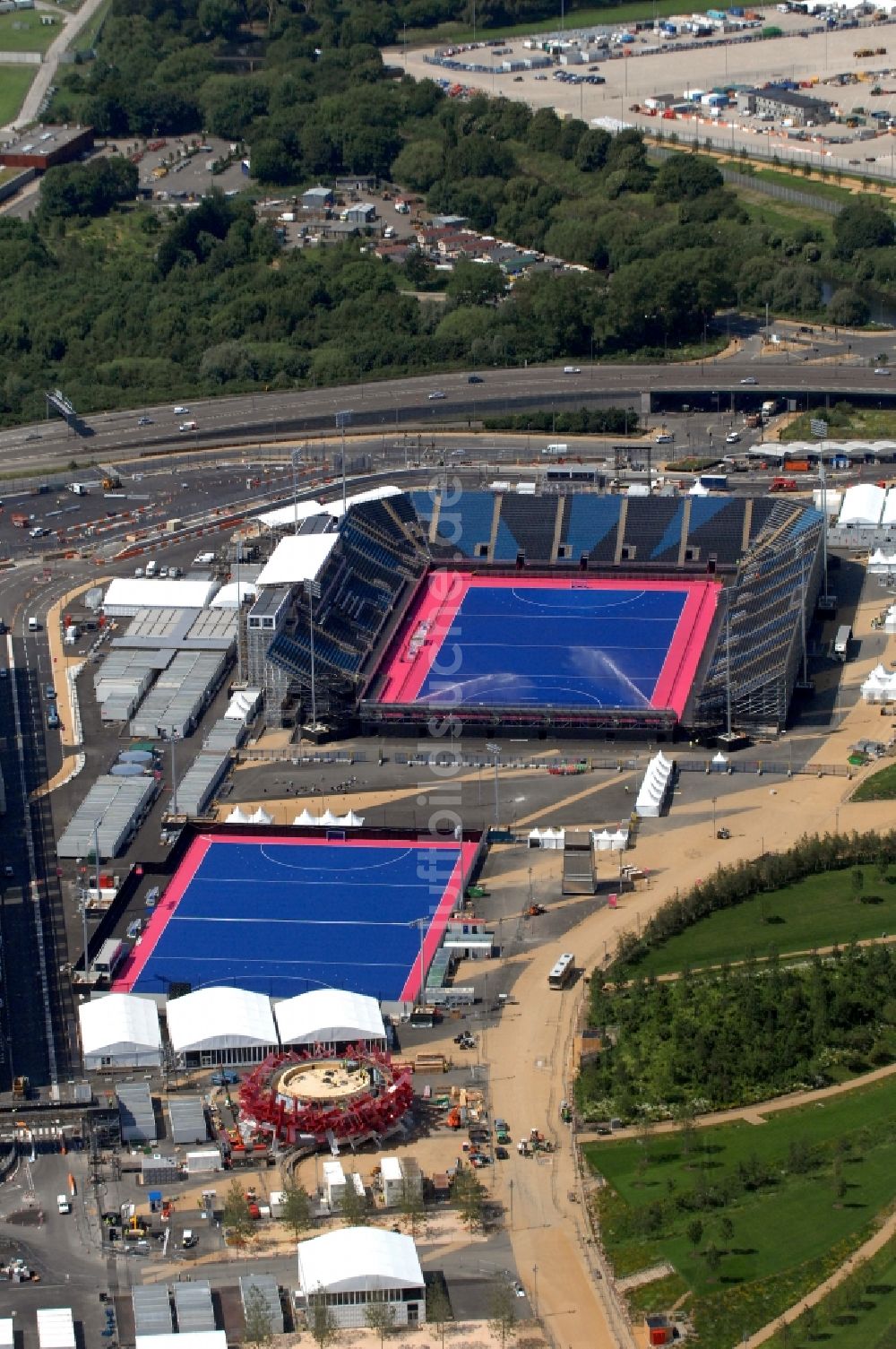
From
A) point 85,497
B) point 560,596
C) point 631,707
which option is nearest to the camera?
point 631,707

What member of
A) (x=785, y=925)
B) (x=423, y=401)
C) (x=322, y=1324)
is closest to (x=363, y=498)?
(x=423, y=401)

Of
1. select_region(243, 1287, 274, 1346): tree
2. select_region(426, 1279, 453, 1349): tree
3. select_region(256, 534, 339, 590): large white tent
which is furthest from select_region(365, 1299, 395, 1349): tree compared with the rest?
select_region(256, 534, 339, 590): large white tent

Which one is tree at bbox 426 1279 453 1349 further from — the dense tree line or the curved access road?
the curved access road

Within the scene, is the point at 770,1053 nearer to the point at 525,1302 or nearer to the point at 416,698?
the point at 525,1302

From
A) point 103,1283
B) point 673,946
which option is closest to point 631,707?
point 673,946

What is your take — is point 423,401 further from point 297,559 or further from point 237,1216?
point 237,1216

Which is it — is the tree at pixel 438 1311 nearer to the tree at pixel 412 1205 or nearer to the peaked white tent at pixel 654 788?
the tree at pixel 412 1205
